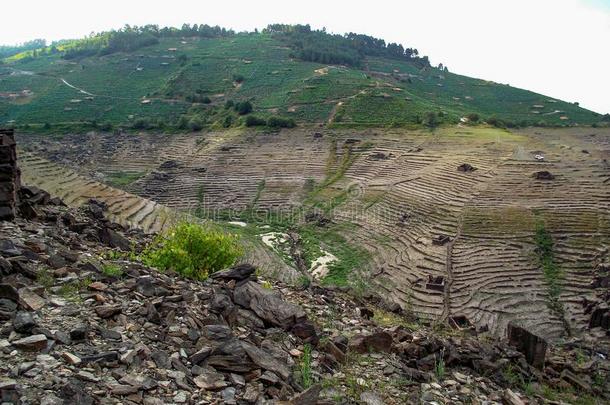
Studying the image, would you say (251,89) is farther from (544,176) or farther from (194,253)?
(194,253)

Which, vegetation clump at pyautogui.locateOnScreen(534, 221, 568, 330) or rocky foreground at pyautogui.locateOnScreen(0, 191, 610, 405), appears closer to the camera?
rocky foreground at pyautogui.locateOnScreen(0, 191, 610, 405)

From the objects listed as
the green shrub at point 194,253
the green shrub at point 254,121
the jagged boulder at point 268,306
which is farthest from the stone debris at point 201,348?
the green shrub at point 254,121

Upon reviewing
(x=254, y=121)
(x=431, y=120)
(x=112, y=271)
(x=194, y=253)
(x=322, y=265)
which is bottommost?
(x=322, y=265)

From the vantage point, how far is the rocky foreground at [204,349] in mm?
6250

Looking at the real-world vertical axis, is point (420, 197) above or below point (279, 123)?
below

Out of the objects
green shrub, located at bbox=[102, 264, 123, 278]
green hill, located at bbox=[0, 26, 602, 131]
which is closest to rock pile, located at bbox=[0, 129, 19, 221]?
green shrub, located at bbox=[102, 264, 123, 278]

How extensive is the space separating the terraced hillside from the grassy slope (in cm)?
1194

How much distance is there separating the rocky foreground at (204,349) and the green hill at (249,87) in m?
55.8

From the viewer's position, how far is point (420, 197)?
137 feet

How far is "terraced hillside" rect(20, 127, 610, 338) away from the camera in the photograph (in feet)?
94.9

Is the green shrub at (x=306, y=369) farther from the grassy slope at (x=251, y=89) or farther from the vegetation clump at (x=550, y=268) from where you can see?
the grassy slope at (x=251, y=89)

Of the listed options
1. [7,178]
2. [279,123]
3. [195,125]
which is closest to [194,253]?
[7,178]

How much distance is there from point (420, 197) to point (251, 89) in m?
56.7

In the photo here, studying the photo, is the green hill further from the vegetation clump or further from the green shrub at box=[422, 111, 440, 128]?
the vegetation clump
